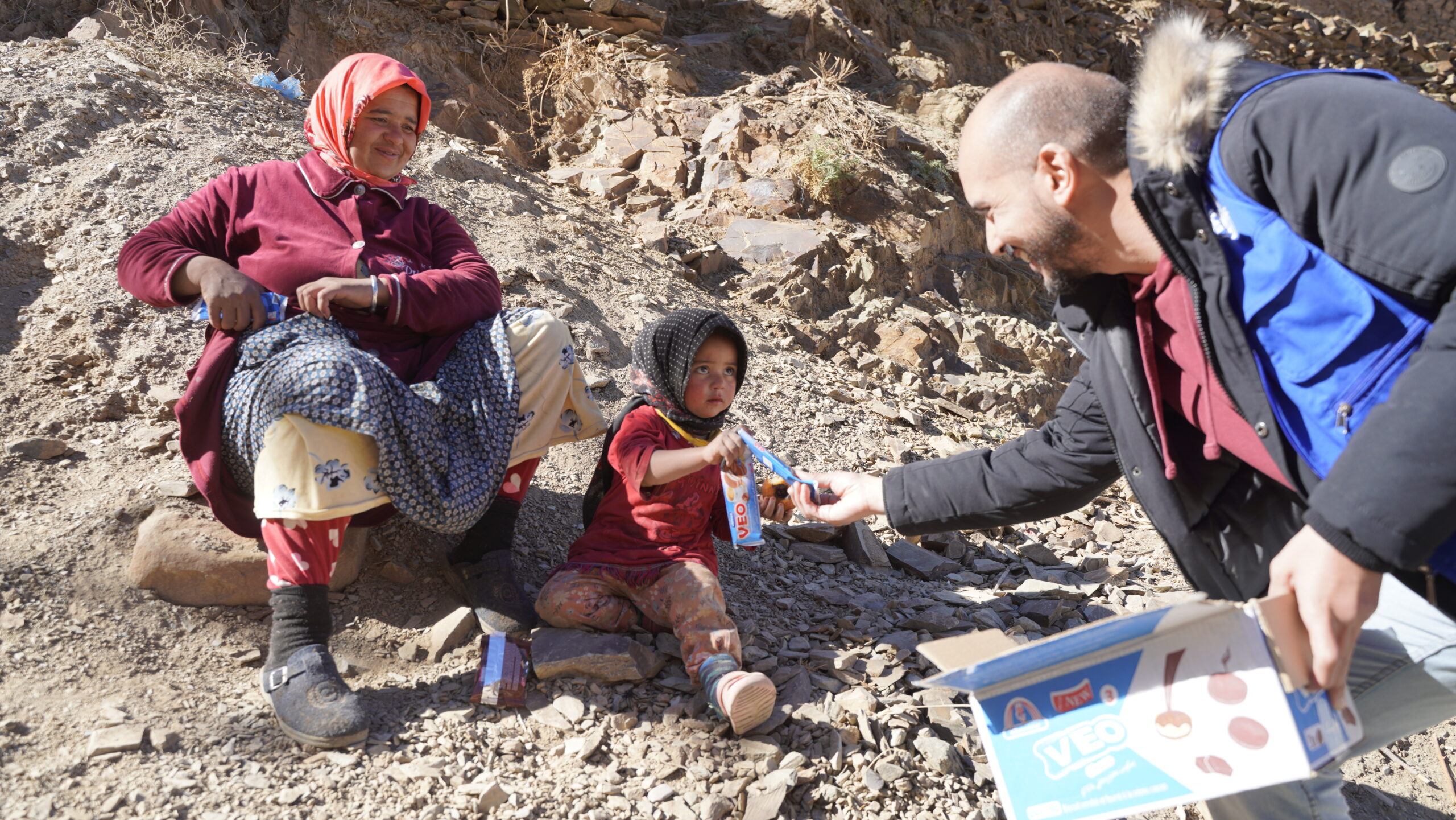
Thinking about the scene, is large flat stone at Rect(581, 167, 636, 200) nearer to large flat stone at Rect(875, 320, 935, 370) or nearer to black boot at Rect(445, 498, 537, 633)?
large flat stone at Rect(875, 320, 935, 370)

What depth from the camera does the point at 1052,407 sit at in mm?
5562

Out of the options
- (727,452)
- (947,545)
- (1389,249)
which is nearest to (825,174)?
(947,545)

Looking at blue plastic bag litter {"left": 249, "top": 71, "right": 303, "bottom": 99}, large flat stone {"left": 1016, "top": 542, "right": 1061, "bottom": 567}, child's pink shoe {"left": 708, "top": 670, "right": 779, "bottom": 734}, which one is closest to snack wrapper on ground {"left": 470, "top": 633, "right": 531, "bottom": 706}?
child's pink shoe {"left": 708, "top": 670, "right": 779, "bottom": 734}

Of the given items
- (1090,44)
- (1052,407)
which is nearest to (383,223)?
(1052,407)

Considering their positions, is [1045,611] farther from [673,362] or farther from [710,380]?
[673,362]

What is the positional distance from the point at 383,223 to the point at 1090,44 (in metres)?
10.4

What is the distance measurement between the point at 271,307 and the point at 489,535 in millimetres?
866

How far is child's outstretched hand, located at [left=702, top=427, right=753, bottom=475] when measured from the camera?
242cm

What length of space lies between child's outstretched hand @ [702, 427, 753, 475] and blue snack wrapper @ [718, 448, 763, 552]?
1 centimetres

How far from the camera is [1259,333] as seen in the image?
1482mm

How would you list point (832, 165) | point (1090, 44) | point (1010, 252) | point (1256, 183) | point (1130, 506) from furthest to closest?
point (1090, 44), point (832, 165), point (1130, 506), point (1010, 252), point (1256, 183)

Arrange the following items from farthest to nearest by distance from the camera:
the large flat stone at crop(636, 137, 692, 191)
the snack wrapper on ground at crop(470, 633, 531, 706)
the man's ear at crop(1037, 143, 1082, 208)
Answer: the large flat stone at crop(636, 137, 692, 191) < the snack wrapper on ground at crop(470, 633, 531, 706) < the man's ear at crop(1037, 143, 1082, 208)

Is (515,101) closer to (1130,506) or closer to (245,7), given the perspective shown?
(245,7)

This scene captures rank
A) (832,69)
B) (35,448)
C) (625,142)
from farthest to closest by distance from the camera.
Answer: (832,69)
(625,142)
(35,448)
